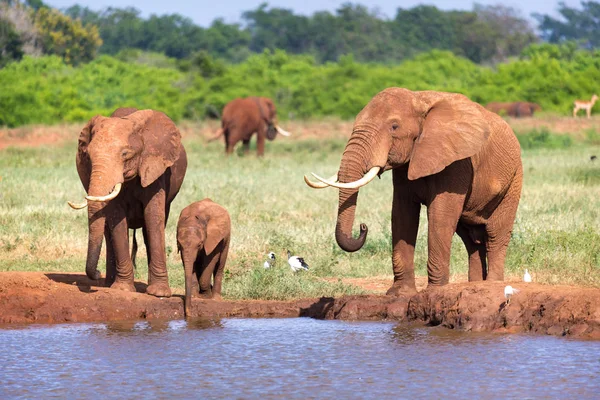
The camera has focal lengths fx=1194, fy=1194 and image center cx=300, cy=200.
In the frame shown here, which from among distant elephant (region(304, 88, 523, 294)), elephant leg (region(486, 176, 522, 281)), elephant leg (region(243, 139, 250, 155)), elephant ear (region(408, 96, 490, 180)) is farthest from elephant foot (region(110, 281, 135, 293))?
elephant leg (region(243, 139, 250, 155))

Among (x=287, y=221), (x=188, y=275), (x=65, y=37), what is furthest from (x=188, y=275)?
(x=65, y=37)

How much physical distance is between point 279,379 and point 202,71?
35.1m

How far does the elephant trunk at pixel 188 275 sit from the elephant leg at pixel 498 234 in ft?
8.63

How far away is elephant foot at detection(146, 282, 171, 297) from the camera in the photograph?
34.3 feet

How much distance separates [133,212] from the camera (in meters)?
10.5

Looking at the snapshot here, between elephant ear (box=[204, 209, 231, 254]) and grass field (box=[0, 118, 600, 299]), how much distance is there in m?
0.62

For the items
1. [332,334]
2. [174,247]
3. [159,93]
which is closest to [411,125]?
[332,334]

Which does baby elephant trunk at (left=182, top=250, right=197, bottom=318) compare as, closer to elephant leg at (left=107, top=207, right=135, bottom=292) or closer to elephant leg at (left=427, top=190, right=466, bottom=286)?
elephant leg at (left=107, top=207, right=135, bottom=292)

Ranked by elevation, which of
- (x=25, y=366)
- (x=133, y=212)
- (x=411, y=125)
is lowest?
(x=25, y=366)

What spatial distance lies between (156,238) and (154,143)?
2.73 ft

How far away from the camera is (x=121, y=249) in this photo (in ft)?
34.0

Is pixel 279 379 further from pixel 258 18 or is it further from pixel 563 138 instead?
pixel 258 18

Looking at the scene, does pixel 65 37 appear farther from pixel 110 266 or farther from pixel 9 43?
pixel 110 266

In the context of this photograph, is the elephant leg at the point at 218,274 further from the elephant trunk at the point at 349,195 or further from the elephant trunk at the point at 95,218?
the elephant trunk at the point at 349,195
